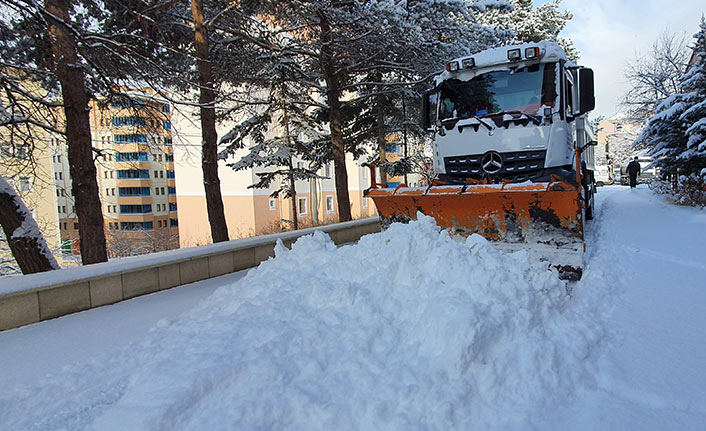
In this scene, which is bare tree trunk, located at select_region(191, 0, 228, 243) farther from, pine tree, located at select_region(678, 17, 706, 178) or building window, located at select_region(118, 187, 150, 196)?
building window, located at select_region(118, 187, 150, 196)

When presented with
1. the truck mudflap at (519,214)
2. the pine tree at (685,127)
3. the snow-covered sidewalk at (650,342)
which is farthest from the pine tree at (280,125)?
the pine tree at (685,127)

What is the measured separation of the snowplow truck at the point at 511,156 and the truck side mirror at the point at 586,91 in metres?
0.01

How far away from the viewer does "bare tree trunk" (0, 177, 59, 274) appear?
295 inches

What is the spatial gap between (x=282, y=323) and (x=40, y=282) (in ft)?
9.66

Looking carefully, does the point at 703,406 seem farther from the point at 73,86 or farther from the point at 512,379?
the point at 73,86

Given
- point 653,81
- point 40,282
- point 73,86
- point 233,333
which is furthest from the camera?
point 653,81

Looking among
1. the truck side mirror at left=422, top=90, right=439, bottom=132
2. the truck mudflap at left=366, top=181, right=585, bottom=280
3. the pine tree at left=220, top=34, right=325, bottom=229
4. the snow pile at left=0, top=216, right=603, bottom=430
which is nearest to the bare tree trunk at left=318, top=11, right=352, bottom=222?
the pine tree at left=220, top=34, right=325, bottom=229

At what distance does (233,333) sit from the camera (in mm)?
3789

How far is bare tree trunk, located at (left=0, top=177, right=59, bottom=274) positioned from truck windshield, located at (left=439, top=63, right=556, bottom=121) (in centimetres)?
760

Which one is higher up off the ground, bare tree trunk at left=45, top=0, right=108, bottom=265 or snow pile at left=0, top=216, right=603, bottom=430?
bare tree trunk at left=45, top=0, right=108, bottom=265

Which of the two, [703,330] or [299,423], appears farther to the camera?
[703,330]

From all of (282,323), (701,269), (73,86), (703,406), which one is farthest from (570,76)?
(73,86)

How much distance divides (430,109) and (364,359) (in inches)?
227

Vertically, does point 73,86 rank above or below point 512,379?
above
